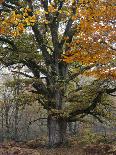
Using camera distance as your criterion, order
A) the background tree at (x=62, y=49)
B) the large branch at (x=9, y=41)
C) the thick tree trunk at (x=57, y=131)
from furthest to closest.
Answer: the thick tree trunk at (x=57, y=131), the large branch at (x=9, y=41), the background tree at (x=62, y=49)

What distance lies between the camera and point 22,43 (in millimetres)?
22031

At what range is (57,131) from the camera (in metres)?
23.3

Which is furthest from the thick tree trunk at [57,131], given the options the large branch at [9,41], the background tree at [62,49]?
the large branch at [9,41]

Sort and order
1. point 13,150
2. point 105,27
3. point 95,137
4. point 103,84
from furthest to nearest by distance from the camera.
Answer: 1. point 95,137
2. point 103,84
3. point 13,150
4. point 105,27

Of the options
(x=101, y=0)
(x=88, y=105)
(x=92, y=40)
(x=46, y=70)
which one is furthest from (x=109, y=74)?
(x=46, y=70)

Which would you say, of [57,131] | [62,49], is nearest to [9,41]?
[62,49]

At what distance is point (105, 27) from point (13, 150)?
7.10 meters

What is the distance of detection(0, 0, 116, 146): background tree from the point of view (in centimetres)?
1530

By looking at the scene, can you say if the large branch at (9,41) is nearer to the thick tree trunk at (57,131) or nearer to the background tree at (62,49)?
the background tree at (62,49)

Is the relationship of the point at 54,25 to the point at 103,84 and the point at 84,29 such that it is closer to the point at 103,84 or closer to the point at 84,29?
the point at 103,84

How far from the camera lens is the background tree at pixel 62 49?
15.3 m

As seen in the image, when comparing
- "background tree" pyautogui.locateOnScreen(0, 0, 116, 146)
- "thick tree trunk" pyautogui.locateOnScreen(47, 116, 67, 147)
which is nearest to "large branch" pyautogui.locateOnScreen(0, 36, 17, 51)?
"background tree" pyautogui.locateOnScreen(0, 0, 116, 146)

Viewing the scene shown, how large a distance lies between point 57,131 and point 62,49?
561 cm

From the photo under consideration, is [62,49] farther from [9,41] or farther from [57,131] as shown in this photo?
[57,131]
